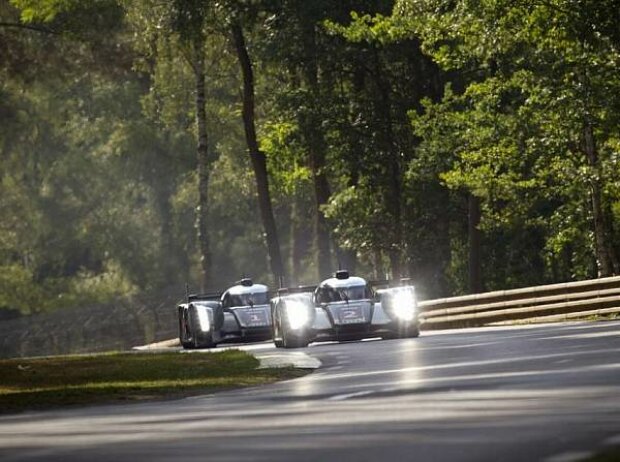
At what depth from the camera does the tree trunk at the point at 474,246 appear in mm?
52188

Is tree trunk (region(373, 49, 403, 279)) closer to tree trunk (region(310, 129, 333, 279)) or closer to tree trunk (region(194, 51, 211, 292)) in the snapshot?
tree trunk (region(310, 129, 333, 279))

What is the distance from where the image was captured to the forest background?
42281 millimetres

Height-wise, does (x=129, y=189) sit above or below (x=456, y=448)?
above

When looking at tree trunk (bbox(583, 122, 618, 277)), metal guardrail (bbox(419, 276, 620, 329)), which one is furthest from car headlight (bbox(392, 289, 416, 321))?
tree trunk (bbox(583, 122, 618, 277))

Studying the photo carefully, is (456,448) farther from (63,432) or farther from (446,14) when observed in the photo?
(446,14)

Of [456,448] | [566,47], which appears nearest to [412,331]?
[566,47]

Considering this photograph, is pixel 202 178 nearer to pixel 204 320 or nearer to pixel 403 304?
pixel 204 320

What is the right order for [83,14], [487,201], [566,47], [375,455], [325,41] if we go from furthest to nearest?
[325,41] < [487,201] < [83,14] < [566,47] < [375,455]

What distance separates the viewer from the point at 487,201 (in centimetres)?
5053

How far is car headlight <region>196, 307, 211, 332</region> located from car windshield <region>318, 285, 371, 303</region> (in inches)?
189

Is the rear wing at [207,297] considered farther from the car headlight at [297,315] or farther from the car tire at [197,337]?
the car headlight at [297,315]

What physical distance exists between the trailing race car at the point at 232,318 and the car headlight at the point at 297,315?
471cm

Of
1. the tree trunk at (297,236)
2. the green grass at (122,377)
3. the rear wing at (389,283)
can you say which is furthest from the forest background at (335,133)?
the green grass at (122,377)

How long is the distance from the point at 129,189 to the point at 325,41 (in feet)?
131
